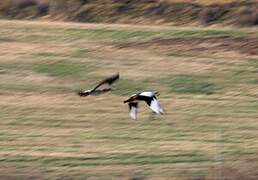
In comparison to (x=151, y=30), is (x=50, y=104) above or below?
below

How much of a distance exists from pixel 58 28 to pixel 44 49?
2.05 meters

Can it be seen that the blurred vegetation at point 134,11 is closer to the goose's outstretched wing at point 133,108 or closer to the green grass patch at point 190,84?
the green grass patch at point 190,84

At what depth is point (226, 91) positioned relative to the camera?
19.5 metres

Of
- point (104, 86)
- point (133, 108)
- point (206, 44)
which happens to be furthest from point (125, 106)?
point (206, 44)

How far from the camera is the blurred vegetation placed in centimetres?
2612

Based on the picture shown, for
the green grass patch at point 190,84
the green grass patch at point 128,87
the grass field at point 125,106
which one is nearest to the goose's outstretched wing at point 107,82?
the grass field at point 125,106

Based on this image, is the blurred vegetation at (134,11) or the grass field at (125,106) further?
the blurred vegetation at (134,11)

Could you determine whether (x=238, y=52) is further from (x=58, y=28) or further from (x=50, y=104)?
(x=50, y=104)

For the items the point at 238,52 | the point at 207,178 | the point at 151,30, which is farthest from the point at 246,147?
the point at 151,30

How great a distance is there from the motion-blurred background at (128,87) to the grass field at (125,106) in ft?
0.07

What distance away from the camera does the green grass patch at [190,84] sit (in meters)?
19.4

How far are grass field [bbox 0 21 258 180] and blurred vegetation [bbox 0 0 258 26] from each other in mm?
1095

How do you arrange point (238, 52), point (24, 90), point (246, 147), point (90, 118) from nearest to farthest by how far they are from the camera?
1. point (246, 147)
2. point (90, 118)
3. point (24, 90)
4. point (238, 52)

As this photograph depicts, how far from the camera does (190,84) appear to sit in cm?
1992
